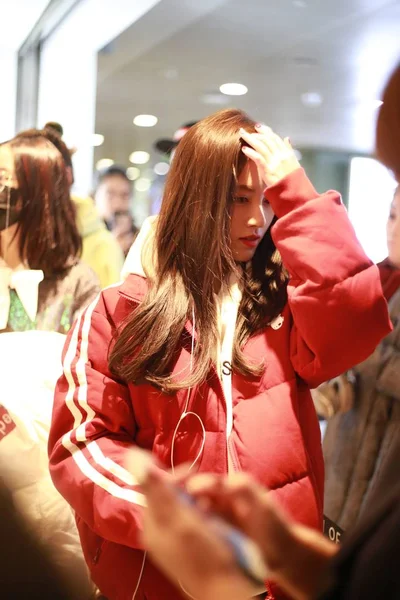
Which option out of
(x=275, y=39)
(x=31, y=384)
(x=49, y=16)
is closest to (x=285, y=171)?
(x=31, y=384)

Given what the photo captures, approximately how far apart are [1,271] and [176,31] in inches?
85.8

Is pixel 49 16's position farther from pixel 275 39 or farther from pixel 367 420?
pixel 367 420

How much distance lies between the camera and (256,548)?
53 cm

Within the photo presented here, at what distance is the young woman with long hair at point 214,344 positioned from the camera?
101 centimetres

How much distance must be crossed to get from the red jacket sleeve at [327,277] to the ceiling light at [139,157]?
4.58 metres

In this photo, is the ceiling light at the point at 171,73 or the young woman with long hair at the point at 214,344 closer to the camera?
the young woman with long hair at the point at 214,344

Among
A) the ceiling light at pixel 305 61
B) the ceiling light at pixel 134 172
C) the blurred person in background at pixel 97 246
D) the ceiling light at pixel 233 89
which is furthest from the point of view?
the ceiling light at pixel 134 172

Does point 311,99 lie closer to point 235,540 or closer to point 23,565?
point 23,565

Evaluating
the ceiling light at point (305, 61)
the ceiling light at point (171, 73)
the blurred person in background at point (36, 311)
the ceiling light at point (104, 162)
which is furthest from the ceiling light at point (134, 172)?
the blurred person in background at point (36, 311)

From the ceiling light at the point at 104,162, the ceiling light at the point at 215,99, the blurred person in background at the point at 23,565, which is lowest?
the blurred person in background at the point at 23,565

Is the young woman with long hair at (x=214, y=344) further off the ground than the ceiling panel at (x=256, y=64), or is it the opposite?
the ceiling panel at (x=256, y=64)

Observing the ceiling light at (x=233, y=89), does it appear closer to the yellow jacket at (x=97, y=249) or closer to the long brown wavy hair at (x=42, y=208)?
the yellow jacket at (x=97, y=249)

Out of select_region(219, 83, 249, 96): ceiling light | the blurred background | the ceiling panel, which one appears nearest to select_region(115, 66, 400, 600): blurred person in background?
the blurred background

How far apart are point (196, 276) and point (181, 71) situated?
3625 mm
